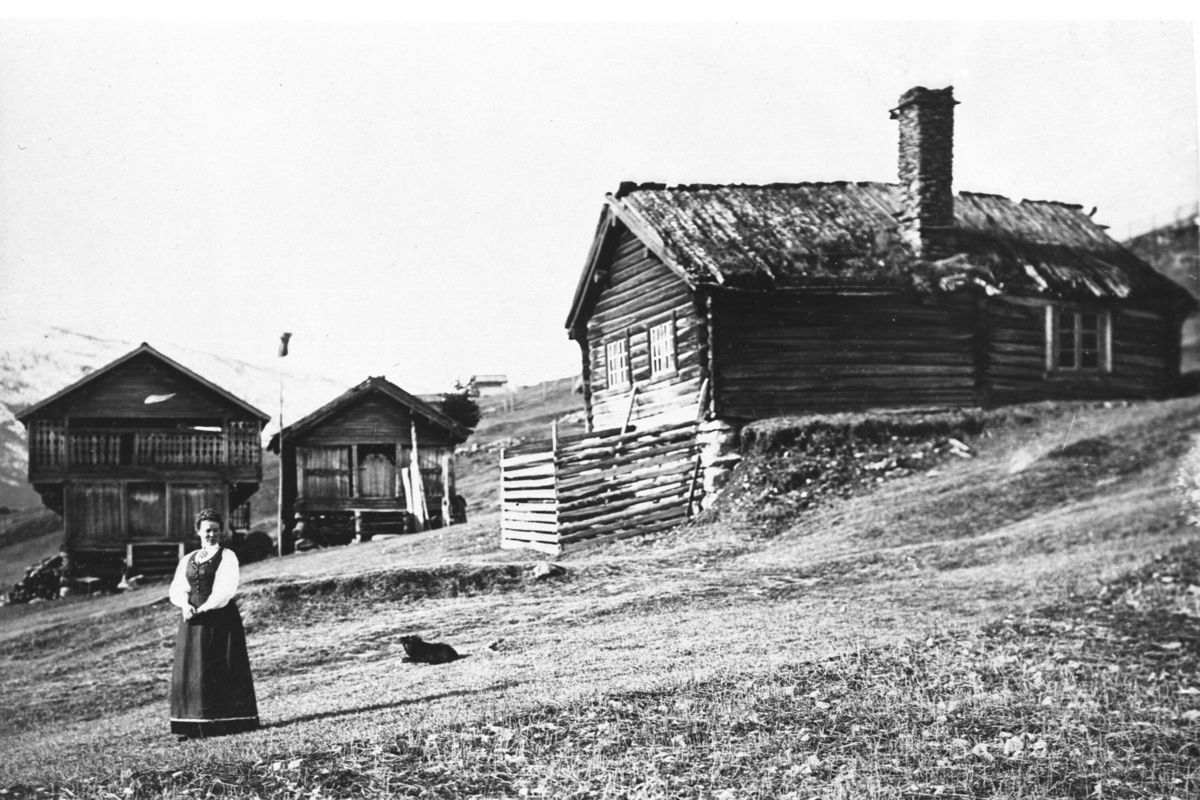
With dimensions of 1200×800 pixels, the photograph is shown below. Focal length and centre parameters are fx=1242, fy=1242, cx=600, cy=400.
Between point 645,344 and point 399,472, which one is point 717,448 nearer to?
point 645,344

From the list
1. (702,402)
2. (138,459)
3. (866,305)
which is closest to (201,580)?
(138,459)

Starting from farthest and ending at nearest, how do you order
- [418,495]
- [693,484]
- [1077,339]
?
[1077,339] → [693,484] → [418,495]

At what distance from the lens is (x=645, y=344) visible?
1441cm

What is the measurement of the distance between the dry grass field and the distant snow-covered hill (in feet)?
3.52

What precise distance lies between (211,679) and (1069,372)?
31.6ft

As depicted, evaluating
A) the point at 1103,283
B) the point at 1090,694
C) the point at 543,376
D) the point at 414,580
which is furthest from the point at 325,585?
the point at 1103,283

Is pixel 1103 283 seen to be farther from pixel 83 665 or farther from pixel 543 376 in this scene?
pixel 83 665

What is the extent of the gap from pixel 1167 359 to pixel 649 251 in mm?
5561

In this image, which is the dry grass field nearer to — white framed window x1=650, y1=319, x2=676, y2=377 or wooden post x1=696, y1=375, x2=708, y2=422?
wooden post x1=696, y1=375, x2=708, y2=422

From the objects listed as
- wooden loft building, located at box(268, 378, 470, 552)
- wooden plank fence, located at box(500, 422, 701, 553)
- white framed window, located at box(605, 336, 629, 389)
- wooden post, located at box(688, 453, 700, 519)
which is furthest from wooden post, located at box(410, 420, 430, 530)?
white framed window, located at box(605, 336, 629, 389)

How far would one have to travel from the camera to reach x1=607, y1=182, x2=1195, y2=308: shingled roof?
13406mm

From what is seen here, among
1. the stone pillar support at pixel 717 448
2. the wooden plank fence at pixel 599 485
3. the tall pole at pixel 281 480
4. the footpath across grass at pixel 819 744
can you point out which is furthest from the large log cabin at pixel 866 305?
the footpath across grass at pixel 819 744

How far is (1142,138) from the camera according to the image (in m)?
11.4

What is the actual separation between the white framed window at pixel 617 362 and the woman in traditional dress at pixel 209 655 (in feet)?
22.5
